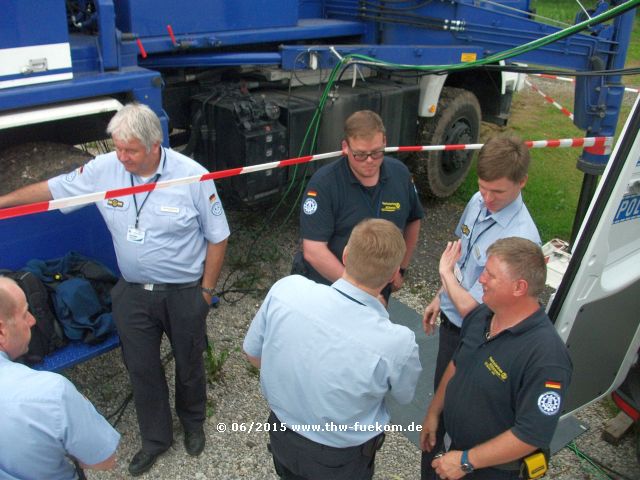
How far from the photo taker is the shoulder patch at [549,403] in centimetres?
190

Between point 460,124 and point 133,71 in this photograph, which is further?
point 460,124

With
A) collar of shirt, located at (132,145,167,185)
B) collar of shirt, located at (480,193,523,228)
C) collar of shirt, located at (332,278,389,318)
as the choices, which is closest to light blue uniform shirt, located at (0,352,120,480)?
collar of shirt, located at (332,278,389,318)

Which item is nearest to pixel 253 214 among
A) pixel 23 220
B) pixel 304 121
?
pixel 304 121

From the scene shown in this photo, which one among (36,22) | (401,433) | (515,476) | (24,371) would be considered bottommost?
(401,433)

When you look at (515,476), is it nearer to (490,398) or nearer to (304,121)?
(490,398)

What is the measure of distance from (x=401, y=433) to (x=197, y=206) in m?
1.74

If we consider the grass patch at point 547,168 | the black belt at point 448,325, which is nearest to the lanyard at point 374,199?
the black belt at point 448,325

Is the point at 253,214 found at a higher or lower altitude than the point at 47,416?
lower

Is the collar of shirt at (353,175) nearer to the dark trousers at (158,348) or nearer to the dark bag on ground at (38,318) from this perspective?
the dark trousers at (158,348)

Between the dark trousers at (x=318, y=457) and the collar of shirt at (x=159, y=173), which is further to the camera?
the collar of shirt at (x=159, y=173)

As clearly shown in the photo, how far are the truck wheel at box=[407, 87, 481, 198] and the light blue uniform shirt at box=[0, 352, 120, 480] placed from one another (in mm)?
4784

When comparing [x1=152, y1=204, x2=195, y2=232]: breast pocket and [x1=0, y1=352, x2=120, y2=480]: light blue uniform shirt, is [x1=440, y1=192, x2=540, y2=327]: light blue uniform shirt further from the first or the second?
[x1=0, y1=352, x2=120, y2=480]: light blue uniform shirt

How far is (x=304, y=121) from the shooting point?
191 inches

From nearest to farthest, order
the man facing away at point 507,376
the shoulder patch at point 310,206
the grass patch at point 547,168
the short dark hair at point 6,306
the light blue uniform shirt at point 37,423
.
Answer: the light blue uniform shirt at point 37,423
the short dark hair at point 6,306
the man facing away at point 507,376
the shoulder patch at point 310,206
the grass patch at point 547,168
